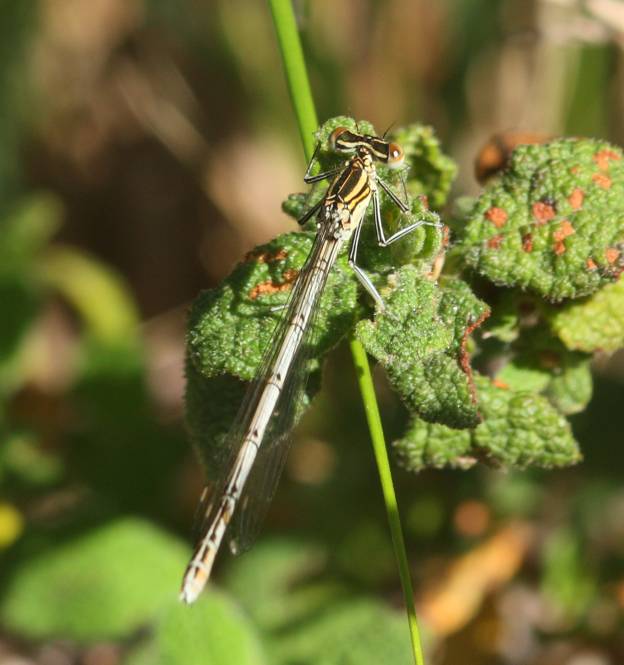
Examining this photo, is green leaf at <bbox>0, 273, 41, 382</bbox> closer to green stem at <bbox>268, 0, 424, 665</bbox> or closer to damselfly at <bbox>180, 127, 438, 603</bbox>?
damselfly at <bbox>180, 127, 438, 603</bbox>

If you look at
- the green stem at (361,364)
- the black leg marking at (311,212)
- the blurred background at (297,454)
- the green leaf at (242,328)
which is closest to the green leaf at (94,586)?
the blurred background at (297,454)

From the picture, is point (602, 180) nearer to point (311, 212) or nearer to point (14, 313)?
point (311, 212)

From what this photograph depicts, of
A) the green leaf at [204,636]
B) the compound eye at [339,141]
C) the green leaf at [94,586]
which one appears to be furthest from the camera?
the green leaf at [94,586]

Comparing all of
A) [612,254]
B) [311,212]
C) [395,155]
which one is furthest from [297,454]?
[612,254]

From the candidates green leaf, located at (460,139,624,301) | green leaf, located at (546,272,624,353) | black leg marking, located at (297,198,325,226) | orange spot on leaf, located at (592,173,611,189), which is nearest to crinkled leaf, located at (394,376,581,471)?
green leaf, located at (546,272,624,353)

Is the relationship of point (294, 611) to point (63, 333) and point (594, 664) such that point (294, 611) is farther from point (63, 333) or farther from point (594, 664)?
point (63, 333)

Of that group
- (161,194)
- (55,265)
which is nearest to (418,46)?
(161,194)

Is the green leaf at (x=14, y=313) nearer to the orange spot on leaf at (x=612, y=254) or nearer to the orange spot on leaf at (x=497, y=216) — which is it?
the orange spot on leaf at (x=497, y=216)
